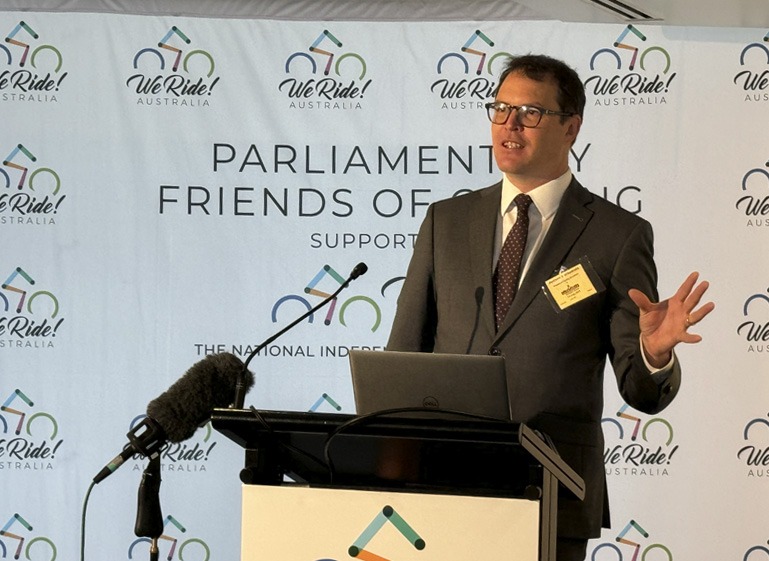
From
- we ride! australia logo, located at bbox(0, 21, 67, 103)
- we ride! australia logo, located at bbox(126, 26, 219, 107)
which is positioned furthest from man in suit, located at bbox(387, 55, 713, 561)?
we ride! australia logo, located at bbox(0, 21, 67, 103)

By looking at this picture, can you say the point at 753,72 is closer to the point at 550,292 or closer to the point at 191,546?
the point at 550,292

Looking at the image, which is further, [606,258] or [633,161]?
[633,161]

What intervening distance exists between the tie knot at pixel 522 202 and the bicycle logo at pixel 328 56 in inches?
87.3

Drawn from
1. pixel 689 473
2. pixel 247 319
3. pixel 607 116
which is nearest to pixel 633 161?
pixel 607 116

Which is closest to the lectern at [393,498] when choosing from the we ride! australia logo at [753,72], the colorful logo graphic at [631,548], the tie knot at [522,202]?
the tie knot at [522,202]

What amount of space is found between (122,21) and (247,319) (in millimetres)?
1534

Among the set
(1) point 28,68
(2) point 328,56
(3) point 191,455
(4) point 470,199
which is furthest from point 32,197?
(4) point 470,199

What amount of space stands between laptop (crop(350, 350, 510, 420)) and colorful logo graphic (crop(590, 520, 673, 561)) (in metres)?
2.85

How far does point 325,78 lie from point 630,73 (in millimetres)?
1414

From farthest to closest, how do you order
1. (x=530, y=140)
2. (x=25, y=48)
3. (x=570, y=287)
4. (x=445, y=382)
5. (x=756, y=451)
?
1. (x=25, y=48)
2. (x=756, y=451)
3. (x=530, y=140)
4. (x=570, y=287)
5. (x=445, y=382)

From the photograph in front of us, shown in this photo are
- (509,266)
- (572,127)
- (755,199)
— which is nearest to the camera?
(509,266)

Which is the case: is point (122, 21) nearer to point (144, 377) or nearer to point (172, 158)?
point (172, 158)

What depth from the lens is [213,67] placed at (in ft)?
16.3

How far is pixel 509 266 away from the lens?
2.82 metres
